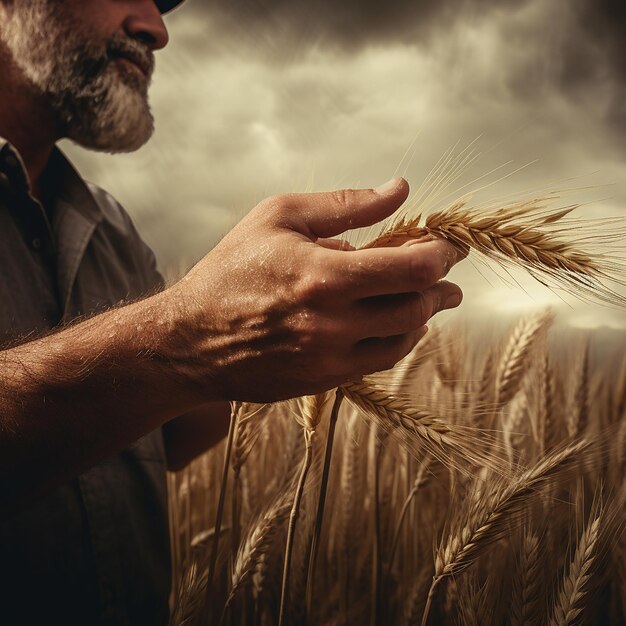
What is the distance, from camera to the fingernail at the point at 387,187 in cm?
73

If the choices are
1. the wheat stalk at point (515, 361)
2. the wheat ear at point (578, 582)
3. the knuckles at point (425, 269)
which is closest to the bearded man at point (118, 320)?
the knuckles at point (425, 269)

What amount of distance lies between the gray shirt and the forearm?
0.26m

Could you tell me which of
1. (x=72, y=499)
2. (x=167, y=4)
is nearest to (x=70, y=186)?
(x=167, y=4)

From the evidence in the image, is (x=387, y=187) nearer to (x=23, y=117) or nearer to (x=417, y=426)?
(x=417, y=426)

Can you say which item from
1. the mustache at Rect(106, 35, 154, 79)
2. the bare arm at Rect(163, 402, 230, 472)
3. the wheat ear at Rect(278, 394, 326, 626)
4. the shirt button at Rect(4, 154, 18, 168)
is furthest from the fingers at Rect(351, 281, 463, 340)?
the mustache at Rect(106, 35, 154, 79)

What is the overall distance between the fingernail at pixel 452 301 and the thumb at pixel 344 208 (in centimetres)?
14

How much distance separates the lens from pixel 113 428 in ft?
2.65

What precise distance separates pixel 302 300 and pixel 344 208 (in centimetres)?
14

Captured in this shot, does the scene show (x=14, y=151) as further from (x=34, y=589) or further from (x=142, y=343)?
(x=34, y=589)

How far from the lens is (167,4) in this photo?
1.94 metres

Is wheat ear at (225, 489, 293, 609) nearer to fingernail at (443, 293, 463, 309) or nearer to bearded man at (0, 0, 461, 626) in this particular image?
bearded man at (0, 0, 461, 626)

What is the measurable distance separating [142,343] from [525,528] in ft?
2.54

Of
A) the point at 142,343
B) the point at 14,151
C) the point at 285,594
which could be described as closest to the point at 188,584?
the point at 285,594

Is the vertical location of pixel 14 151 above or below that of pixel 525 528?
above
